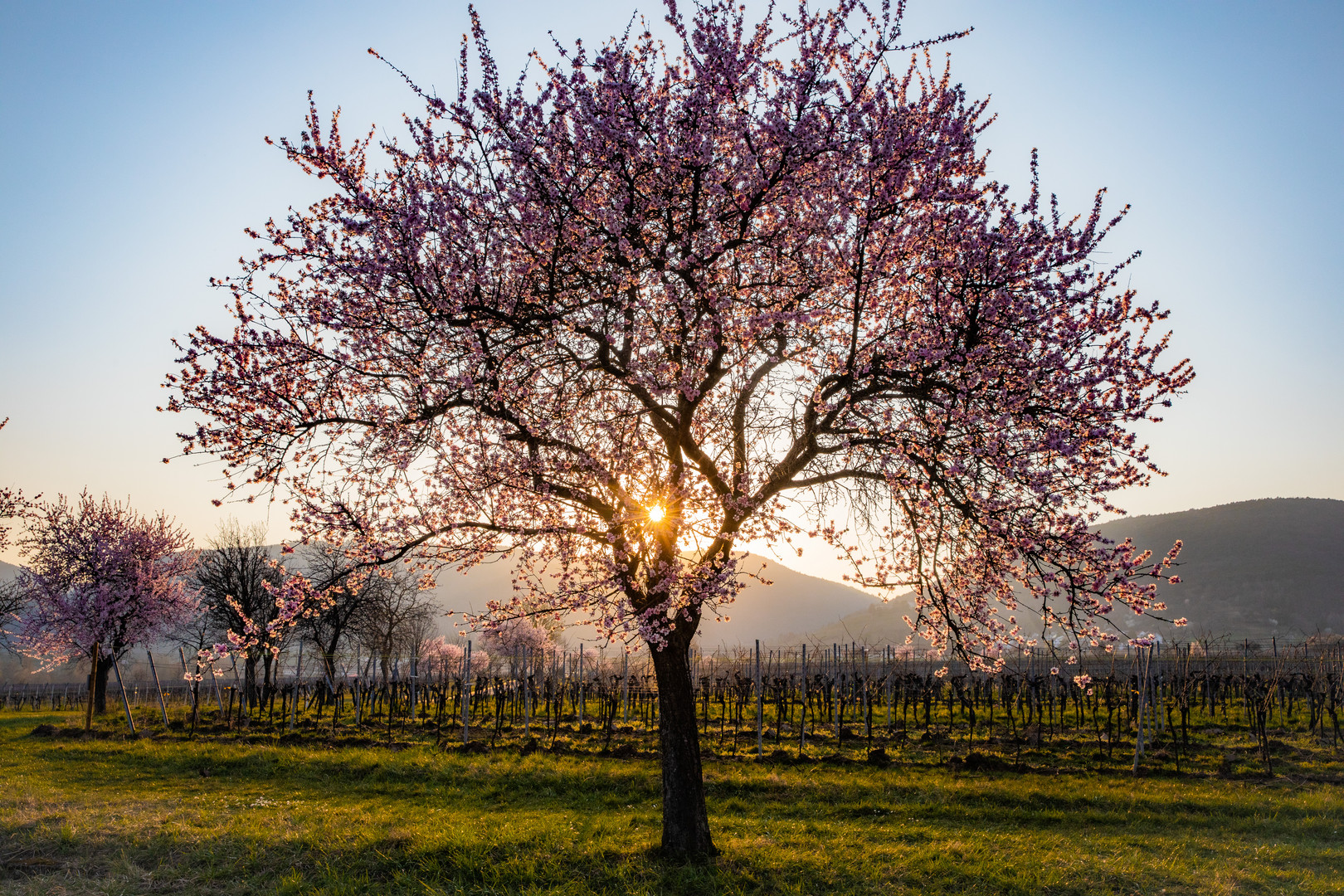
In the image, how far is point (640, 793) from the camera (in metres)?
12.3

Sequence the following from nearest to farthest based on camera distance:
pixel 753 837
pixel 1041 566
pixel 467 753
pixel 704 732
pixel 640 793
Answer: pixel 1041 566 → pixel 753 837 → pixel 640 793 → pixel 467 753 → pixel 704 732

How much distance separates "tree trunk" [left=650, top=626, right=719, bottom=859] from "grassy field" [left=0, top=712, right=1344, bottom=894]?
0.33 meters

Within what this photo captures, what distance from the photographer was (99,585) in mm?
25172

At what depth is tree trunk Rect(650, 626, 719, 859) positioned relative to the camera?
8336 millimetres

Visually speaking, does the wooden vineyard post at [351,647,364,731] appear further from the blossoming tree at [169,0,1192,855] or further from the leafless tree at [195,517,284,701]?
the blossoming tree at [169,0,1192,855]

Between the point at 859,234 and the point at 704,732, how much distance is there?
14974 mm

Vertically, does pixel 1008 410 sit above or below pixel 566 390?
below

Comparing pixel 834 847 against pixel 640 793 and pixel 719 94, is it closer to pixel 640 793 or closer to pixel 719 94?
pixel 640 793

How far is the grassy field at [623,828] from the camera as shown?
7.81m

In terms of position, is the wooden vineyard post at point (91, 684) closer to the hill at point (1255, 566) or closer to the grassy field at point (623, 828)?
the grassy field at point (623, 828)

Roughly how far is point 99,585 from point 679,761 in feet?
83.4

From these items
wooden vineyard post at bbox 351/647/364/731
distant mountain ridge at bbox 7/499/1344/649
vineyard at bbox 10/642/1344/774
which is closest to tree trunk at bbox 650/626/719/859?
vineyard at bbox 10/642/1344/774

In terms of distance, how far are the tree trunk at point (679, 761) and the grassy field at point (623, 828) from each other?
1.09ft

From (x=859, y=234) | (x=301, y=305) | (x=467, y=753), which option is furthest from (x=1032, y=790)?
(x=301, y=305)
